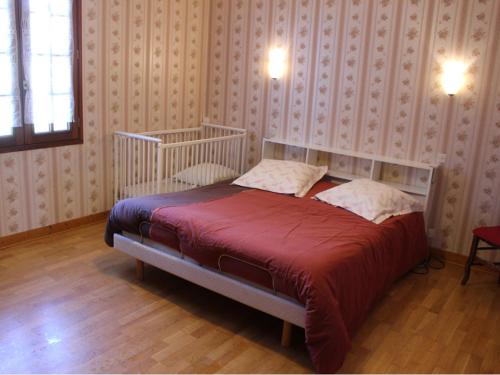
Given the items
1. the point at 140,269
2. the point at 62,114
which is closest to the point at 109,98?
the point at 62,114

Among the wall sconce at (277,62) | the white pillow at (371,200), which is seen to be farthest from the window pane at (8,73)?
the white pillow at (371,200)

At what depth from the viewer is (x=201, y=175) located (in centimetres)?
436

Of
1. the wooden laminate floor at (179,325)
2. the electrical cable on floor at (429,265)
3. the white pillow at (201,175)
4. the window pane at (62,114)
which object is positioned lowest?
the wooden laminate floor at (179,325)

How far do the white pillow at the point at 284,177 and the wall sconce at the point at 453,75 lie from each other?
48.0 inches

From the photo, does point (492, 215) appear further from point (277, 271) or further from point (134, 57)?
point (134, 57)

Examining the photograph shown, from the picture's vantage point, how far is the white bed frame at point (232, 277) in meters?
2.68

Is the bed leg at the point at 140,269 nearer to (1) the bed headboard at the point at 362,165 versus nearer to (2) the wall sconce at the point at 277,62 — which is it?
(1) the bed headboard at the point at 362,165

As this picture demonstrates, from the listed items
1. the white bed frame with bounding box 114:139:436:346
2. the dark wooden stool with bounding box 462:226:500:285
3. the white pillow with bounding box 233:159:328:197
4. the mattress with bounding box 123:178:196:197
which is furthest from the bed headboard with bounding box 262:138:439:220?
the mattress with bounding box 123:178:196:197

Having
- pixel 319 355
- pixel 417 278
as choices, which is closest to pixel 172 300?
pixel 319 355

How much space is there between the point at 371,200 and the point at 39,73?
275 centimetres

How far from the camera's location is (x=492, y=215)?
3.86 meters

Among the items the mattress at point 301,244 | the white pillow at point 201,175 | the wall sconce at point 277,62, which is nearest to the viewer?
the mattress at point 301,244

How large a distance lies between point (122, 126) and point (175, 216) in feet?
5.64

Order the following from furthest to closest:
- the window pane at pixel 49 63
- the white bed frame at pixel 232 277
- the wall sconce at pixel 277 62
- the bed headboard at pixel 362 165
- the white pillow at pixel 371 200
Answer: the wall sconce at pixel 277 62 < the bed headboard at pixel 362 165 < the window pane at pixel 49 63 < the white pillow at pixel 371 200 < the white bed frame at pixel 232 277
